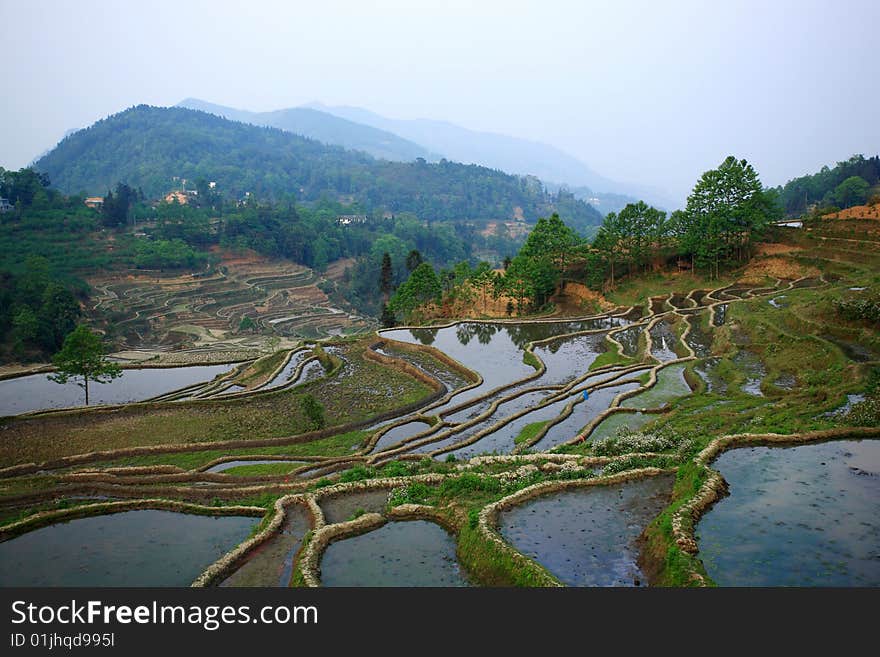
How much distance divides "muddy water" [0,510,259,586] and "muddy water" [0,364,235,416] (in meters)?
18.8

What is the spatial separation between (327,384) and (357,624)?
26.0m

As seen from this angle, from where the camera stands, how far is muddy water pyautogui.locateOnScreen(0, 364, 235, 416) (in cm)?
3309

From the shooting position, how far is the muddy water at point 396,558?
12.7 m

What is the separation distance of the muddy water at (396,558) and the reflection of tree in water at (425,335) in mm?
26054

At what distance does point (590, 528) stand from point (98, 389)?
34.2 m

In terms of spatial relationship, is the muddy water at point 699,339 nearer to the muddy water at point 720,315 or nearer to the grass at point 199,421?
the muddy water at point 720,315

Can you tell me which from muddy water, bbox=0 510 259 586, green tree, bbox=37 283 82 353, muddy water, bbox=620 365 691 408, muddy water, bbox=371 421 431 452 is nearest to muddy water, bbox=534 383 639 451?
muddy water, bbox=620 365 691 408

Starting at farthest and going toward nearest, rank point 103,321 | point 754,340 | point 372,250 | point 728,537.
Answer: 1. point 372,250
2. point 103,321
3. point 754,340
4. point 728,537

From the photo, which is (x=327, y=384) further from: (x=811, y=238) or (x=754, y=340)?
(x=811, y=238)

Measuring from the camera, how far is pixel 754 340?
30.9 m

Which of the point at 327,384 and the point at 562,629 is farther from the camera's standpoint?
the point at 327,384

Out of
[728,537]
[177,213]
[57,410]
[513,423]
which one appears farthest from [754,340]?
[177,213]

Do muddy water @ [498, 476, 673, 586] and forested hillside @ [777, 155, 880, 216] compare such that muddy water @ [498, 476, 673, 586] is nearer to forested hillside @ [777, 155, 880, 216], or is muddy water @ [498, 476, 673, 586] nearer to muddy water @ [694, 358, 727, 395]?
muddy water @ [694, 358, 727, 395]

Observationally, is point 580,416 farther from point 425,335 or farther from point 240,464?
point 425,335
